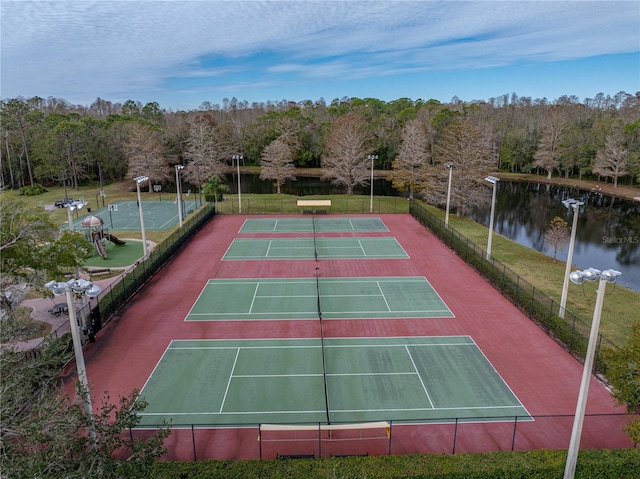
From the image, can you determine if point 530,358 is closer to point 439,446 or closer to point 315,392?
point 439,446

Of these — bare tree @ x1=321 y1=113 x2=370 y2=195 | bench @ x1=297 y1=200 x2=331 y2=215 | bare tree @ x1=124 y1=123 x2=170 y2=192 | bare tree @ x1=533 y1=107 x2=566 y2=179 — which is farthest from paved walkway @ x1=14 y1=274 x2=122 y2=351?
bare tree @ x1=533 y1=107 x2=566 y2=179

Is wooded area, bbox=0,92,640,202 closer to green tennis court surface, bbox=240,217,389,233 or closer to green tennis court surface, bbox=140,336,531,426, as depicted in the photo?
green tennis court surface, bbox=240,217,389,233

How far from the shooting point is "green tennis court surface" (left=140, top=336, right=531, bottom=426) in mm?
15492

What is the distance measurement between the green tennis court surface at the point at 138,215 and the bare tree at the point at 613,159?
55.2 m

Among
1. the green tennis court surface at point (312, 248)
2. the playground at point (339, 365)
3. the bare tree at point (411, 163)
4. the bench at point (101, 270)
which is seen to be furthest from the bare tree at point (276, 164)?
the bench at point (101, 270)

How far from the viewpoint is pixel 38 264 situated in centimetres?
1820

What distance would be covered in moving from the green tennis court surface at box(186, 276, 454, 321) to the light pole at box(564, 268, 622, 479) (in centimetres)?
1118

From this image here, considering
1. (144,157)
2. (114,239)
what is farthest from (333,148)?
(114,239)

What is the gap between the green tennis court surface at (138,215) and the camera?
A: 4100 centimetres

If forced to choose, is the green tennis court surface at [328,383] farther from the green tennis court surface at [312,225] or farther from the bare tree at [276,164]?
the bare tree at [276,164]

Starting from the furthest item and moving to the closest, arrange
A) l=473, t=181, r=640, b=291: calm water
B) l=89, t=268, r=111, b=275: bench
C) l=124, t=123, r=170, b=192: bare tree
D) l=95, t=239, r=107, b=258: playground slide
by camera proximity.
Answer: l=124, t=123, r=170, b=192: bare tree < l=473, t=181, r=640, b=291: calm water < l=95, t=239, r=107, b=258: playground slide < l=89, t=268, r=111, b=275: bench

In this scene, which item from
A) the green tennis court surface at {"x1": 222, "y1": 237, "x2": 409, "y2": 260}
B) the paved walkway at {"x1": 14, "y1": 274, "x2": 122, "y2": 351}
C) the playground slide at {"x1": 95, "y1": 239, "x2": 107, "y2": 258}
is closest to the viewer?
the paved walkway at {"x1": 14, "y1": 274, "x2": 122, "y2": 351}

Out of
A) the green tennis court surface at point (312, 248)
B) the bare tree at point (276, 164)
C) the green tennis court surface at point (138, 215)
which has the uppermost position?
the bare tree at point (276, 164)

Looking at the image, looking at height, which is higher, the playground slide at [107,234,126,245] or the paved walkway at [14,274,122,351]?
the playground slide at [107,234,126,245]
